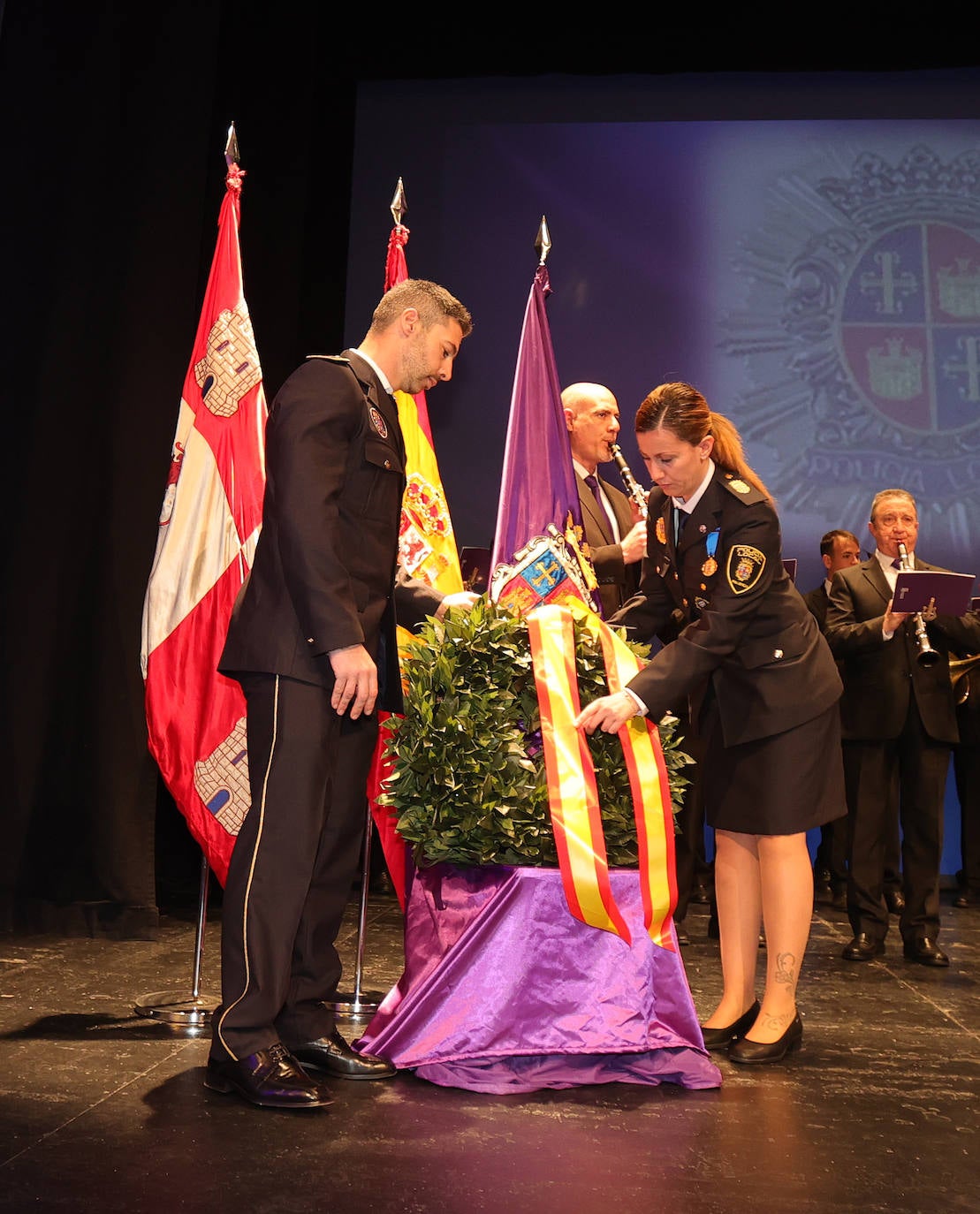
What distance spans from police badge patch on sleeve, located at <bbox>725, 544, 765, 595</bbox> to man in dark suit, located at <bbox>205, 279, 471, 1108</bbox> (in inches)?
28.3

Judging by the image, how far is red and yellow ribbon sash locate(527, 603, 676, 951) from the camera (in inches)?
89.9

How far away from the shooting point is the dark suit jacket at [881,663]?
4086mm

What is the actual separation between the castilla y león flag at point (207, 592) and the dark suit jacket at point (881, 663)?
6.82ft

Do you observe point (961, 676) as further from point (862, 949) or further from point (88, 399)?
point (88, 399)

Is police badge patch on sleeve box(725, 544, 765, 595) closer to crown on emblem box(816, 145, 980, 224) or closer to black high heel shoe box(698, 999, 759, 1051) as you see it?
black high heel shoe box(698, 999, 759, 1051)

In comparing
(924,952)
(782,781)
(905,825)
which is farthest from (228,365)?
(924,952)

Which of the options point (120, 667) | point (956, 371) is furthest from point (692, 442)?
point (956, 371)

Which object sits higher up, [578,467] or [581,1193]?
[578,467]

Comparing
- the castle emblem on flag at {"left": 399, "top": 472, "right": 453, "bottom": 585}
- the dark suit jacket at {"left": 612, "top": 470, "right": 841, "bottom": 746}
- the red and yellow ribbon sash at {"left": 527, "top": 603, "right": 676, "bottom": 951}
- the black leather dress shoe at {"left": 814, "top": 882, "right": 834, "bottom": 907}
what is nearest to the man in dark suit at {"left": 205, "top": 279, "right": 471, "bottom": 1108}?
the red and yellow ribbon sash at {"left": 527, "top": 603, "right": 676, "bottom": 951}

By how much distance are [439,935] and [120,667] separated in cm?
201

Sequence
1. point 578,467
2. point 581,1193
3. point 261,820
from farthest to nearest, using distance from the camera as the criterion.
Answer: point 578,467 < point 261,820 < point 581,1193

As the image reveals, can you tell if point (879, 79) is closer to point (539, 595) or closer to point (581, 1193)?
point (539, 595)

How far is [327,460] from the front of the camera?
2268mm

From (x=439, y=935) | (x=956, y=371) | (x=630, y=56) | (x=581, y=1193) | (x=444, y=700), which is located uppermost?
(x=630, y=56)
